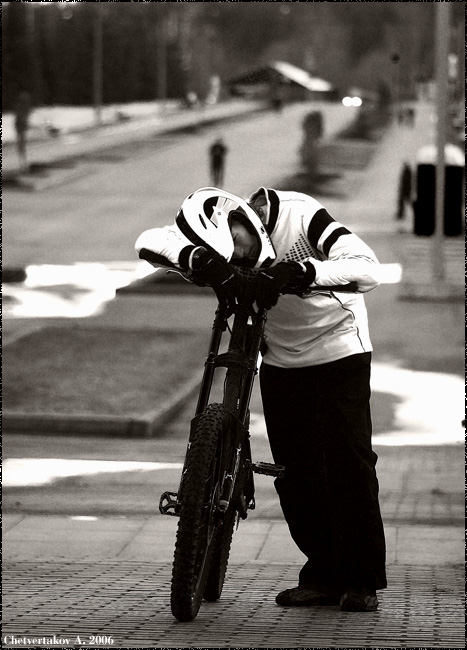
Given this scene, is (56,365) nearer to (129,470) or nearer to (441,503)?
(129,470)

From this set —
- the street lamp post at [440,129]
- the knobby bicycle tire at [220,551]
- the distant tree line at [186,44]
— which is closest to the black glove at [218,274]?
the knobby bicycle tire at [220,551]

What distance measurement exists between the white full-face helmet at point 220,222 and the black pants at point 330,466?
56cm

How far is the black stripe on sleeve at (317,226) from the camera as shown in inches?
210

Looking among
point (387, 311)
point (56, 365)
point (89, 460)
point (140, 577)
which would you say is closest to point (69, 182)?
point (387, 311)

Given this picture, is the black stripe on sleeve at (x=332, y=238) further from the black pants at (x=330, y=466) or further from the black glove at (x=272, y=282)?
the black pants at (x=330, y=466)

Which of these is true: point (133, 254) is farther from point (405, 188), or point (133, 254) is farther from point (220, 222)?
point (220, 222)

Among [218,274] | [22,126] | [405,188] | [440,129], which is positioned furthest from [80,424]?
[22,126]

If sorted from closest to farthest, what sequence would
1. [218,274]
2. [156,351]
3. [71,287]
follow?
1. [218,274]
2. [156,351]
3. [71,287]

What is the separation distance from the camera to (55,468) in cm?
900

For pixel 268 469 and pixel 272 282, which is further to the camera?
pixel 268 469

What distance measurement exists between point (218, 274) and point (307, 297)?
517 millimetres

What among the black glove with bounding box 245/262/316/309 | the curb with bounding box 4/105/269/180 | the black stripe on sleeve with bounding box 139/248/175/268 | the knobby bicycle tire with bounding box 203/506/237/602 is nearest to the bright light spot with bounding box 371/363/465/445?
the knobby bicycle tire with bounding box 203/506/237/602

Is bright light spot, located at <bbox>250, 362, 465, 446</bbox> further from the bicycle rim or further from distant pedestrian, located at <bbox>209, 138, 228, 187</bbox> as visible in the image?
distant pedestrian, located at <bbox>209, 138, 228, 187</bbox>

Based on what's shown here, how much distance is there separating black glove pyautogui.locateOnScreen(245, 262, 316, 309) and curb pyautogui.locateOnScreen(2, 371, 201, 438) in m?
5.46
